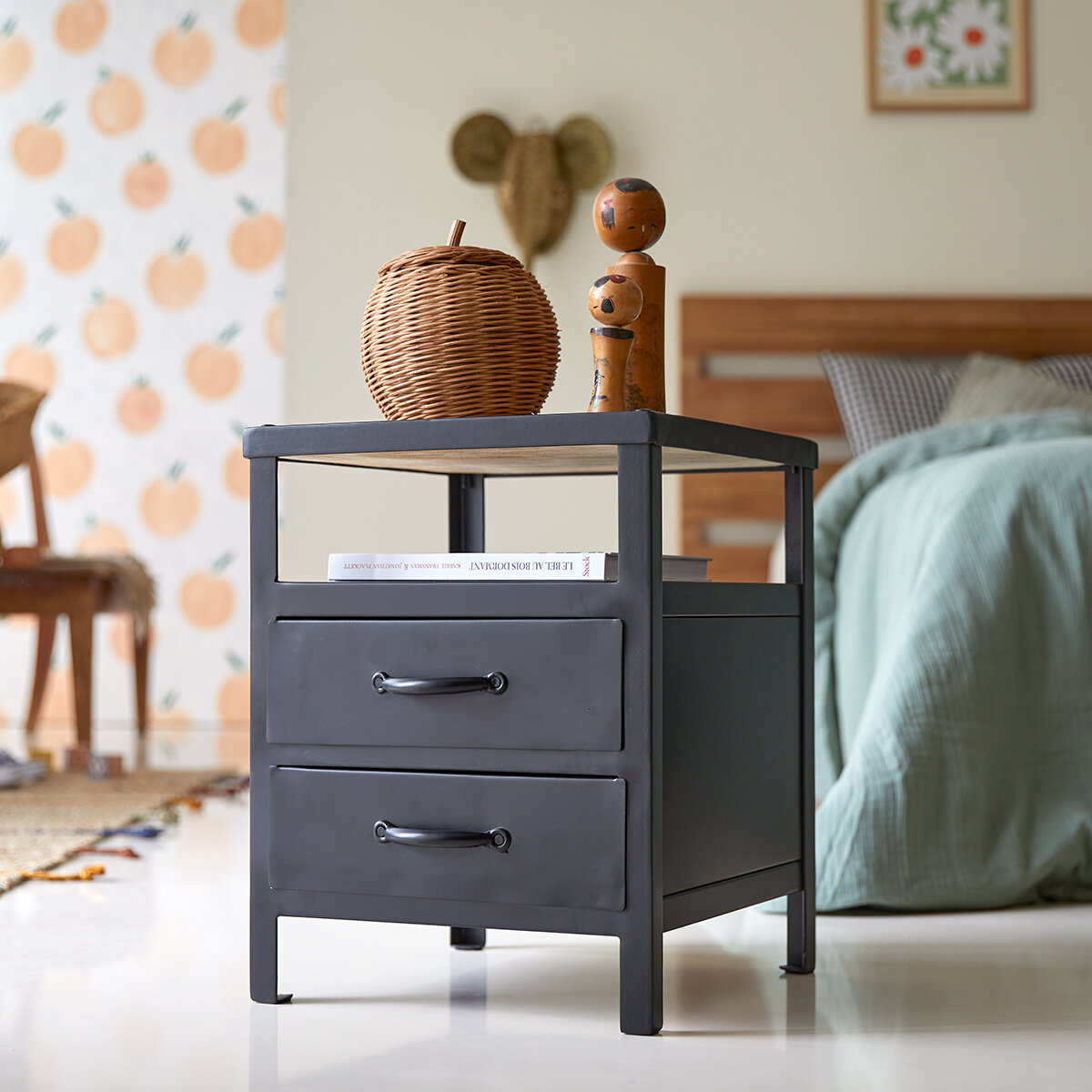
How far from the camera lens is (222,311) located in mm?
4543

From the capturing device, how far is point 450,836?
126 centimetres

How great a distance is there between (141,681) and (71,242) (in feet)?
5.12

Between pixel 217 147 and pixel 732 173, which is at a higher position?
pixel 217 147

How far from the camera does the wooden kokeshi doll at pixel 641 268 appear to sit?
1.39m

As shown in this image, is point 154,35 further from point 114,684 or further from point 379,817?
point 379,817

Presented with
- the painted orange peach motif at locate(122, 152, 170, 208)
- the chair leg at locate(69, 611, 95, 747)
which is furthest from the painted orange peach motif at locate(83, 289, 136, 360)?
the chair leg at locate(69, 611, 95, 747)

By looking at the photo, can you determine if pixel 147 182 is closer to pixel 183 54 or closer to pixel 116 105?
pixel 116 105

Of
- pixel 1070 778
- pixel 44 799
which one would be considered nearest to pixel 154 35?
pixel 44 799

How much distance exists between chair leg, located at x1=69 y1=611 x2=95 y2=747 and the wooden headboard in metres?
1.41

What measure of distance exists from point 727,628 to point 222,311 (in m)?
3.46

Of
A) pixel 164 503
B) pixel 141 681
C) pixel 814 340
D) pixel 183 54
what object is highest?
pixel 183 54

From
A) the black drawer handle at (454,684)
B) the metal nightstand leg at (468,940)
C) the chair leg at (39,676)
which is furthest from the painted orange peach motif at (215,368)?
the black drawer handle at (454,684)

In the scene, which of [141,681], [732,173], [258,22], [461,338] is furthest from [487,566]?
[258,22]

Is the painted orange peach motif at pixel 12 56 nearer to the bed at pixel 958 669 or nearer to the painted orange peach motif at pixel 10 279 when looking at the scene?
the painted orange peach motif at pixel 10 279
